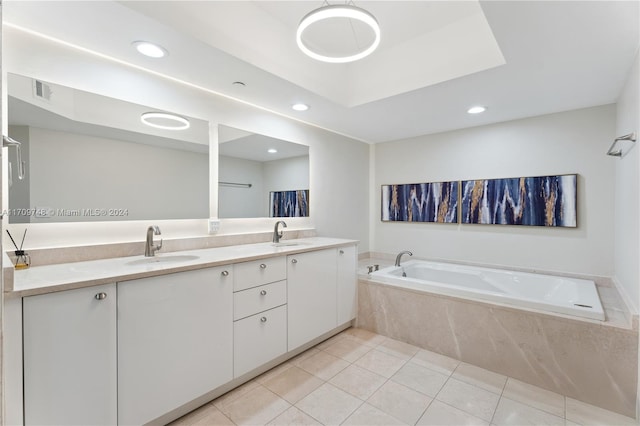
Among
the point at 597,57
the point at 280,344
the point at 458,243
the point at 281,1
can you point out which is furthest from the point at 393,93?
the point at 280,344

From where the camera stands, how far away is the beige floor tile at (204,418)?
1.71m

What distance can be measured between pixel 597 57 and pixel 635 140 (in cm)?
57

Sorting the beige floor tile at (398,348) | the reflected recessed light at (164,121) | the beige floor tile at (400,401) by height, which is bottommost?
the beige floor tile at (400,401)

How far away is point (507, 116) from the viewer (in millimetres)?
2990

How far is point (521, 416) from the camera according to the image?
69.9 inches

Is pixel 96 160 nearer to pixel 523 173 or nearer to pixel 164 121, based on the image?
pixel 164 121

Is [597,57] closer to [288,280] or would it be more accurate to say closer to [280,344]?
[288,280]

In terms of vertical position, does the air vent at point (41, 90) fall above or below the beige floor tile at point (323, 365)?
above

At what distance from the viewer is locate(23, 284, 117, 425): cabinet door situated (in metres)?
1.24

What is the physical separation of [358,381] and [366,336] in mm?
740

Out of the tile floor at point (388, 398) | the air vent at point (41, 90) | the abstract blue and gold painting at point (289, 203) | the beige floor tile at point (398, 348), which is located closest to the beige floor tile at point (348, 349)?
the tile floor at point (388, 398)

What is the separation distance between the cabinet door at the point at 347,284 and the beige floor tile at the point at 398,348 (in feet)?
1.38

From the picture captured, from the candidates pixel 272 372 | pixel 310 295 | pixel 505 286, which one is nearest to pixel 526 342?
pixel 505 286

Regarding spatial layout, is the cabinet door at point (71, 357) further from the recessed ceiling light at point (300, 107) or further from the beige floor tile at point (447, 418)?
A: the recessed ceiling light at point (300, 107)
